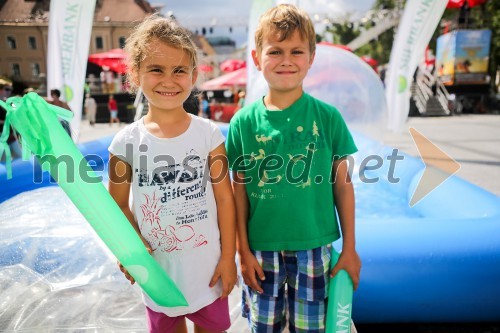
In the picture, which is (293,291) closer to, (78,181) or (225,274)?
(225,274)

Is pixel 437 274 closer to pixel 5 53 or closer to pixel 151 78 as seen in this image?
pixel 151 78

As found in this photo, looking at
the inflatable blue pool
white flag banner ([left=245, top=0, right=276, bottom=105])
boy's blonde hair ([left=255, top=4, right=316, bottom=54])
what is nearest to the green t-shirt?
boy's blonde hair ([left=255, top=4, right=316, bottom=54])

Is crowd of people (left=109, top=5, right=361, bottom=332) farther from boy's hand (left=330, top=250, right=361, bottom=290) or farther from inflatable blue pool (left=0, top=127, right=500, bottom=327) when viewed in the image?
inflatable blue pool (left=0, top=127, right=500, bottom=327)

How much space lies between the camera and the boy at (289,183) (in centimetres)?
138

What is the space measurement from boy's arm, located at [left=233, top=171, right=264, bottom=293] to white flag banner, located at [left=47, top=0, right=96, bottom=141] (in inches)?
199

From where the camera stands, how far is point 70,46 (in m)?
Result: 6.06

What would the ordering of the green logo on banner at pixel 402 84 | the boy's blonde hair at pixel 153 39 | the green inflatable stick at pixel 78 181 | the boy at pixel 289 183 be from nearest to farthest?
the green inflatable stick at pixel 78 181, the boy's blonde hair at pixel 153 39, the boy at pixel 289 183, the green logo on banner at pixel 402 84

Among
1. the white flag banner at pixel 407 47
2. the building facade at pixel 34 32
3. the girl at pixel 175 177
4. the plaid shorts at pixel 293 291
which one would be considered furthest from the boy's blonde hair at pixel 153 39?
the building facade at pixel 34 32

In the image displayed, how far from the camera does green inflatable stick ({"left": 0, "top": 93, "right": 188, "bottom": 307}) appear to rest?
105 cm

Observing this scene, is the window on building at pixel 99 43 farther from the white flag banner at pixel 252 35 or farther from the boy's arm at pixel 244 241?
the boy's arm at pixel 244 241

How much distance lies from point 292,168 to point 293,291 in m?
0.46

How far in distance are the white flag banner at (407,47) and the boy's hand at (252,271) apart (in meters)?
6.23

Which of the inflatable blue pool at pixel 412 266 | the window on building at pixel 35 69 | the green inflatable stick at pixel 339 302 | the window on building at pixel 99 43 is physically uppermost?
the window on building at pixel 99 43

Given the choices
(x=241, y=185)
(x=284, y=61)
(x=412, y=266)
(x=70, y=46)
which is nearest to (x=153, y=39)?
(x=284, y=61)
